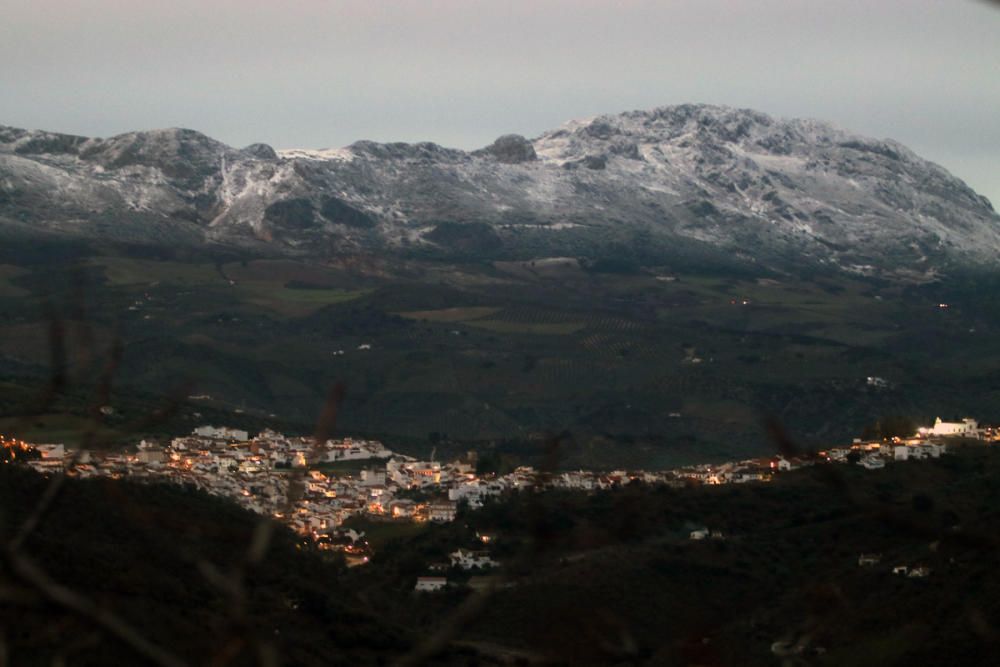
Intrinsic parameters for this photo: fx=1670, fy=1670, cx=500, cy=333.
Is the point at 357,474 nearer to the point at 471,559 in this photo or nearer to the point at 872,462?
the point at 872,462

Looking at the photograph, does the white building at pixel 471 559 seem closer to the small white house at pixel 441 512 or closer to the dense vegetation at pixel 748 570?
the dense vegetation at pixel 748 570

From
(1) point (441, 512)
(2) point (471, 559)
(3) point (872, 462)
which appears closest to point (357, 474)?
(1) point (441, 512)

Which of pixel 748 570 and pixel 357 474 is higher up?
pixel 748 570

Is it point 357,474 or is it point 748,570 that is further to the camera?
point 357,474

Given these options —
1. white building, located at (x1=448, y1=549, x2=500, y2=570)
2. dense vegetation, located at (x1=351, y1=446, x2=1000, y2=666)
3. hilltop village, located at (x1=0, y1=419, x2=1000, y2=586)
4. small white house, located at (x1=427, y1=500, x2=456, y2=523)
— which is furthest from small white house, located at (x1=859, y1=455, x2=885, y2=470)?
white building, located at (x1=448, y1=549, x2=500, y2=570)

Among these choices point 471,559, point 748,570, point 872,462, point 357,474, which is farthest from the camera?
point 357,474

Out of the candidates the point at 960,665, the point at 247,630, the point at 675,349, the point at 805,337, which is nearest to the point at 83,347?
the point at 247,630

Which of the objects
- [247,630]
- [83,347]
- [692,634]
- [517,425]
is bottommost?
[517,425]

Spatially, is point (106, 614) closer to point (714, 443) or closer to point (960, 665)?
point (960, 665)
